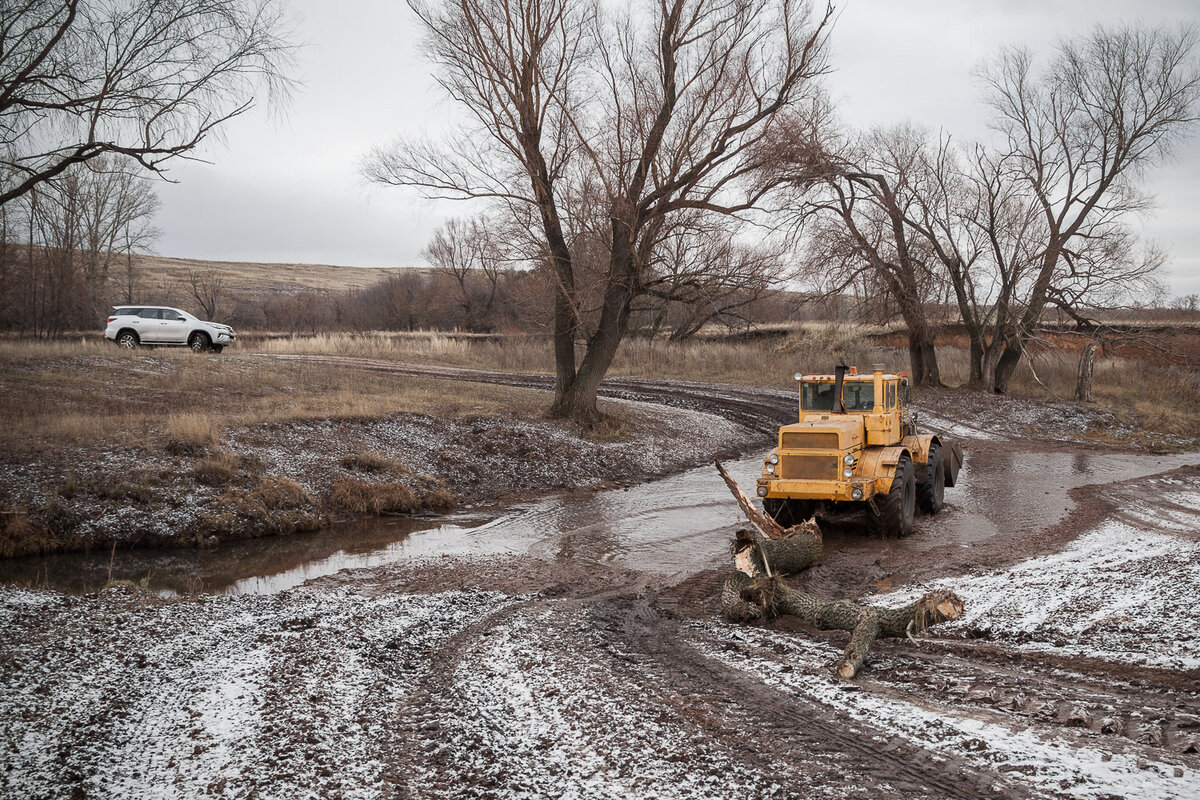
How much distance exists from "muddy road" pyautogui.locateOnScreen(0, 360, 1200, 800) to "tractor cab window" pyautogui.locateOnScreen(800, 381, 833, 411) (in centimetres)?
288

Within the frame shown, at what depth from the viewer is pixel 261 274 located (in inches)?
3693

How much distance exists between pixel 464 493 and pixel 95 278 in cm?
4078

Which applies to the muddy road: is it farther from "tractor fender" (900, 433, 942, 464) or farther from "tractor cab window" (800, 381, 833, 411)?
"tractor cab window" (800, 381, 833, 411)

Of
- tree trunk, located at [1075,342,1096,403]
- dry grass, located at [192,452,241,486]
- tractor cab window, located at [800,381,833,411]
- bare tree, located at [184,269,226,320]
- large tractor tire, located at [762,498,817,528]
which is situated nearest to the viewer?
large tractor tire, located at [762,498,817,528]

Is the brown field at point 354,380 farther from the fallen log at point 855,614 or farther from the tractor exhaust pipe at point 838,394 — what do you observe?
the fallen log at point 855,614

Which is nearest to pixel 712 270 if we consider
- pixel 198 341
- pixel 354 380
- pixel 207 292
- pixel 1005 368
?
pixel 354 380

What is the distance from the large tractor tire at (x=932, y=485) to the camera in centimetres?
1273

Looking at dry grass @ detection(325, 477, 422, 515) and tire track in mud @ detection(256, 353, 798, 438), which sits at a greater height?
tire track in mud @ detection(256, 353, 798, 438)

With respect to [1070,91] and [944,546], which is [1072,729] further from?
[1070,91]

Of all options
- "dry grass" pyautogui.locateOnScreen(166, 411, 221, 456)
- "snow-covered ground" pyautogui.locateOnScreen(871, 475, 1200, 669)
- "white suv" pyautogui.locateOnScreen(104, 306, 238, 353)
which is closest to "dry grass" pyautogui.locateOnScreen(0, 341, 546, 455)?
"dry grass" pyautogui.locateOnScreen(166, 411, 221, 456)

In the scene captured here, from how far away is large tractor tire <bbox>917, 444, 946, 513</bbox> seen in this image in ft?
41.8

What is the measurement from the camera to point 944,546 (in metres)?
11.0

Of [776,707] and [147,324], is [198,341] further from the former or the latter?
[776,707]

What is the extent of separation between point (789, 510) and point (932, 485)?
2883 mm
